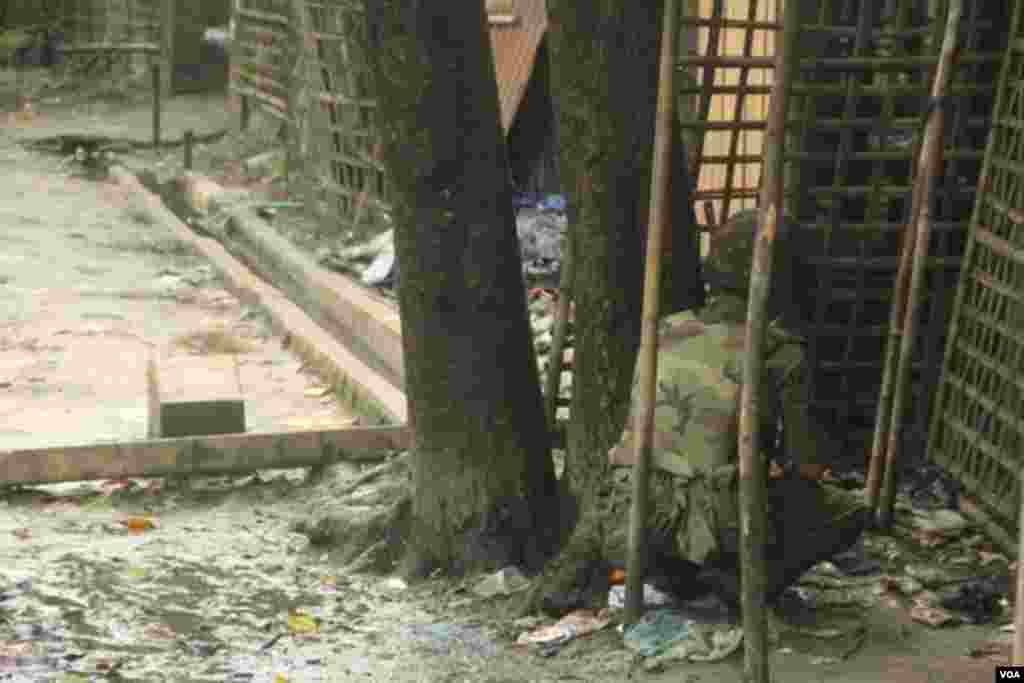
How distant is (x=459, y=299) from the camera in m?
6.44

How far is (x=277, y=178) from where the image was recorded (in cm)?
1648

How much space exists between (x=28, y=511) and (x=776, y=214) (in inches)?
150

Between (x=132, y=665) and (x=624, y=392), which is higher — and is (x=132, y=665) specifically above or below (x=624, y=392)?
below

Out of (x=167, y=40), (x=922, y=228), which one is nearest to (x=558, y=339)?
(x=922, y=228)

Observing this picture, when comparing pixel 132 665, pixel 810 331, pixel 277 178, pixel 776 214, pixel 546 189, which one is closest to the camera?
pixel 776 214

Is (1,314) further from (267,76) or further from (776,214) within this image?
(776,214)

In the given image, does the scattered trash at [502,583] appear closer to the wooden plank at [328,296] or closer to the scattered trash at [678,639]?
the scattered trash at [678,639]

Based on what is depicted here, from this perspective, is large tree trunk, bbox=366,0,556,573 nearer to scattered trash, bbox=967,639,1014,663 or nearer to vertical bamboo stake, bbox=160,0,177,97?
scattered trash, bbox=967,639,1014,663

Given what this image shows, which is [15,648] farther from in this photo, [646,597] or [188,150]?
[188,150]

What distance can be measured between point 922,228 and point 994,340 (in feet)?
2.45

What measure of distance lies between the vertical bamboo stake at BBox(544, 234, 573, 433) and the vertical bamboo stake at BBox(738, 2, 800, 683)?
5.07 ft

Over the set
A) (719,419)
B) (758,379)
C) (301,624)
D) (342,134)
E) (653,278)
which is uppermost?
(653,278)

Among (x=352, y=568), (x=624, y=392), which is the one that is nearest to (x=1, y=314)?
(x=352, y=568)

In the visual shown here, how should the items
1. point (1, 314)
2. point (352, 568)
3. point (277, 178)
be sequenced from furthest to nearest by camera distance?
1. point (277, 178)
2. point (1, 314)
3. point (352, 568)
